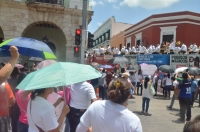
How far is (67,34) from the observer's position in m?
14.3

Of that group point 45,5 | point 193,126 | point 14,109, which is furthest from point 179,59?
point 193,126

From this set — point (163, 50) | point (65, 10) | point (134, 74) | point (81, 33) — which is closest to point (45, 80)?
point (81, 33)

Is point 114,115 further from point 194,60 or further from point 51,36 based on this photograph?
point 194,60

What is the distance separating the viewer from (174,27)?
2266 cm

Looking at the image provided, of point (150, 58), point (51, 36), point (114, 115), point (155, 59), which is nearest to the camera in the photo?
point (114, 115)

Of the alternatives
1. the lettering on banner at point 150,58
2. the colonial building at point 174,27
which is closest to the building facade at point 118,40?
the colonial building at point 174,27

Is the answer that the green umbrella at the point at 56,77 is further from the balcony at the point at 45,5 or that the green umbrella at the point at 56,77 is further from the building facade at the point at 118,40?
the building facade at the point at 118,40

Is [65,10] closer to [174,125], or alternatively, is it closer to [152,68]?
[152,68]

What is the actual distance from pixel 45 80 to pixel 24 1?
498 inches

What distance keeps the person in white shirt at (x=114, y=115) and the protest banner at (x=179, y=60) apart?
1612cm

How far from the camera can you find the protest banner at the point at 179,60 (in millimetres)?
17000

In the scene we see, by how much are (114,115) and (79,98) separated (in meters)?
1.98

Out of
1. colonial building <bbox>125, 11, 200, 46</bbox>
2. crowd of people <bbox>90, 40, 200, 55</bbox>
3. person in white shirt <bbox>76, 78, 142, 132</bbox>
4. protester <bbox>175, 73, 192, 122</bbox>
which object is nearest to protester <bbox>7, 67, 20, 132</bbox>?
person in white shirt <bbox>76, 78, 142, 132</bbox>

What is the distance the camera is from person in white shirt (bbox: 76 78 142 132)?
209 cm
